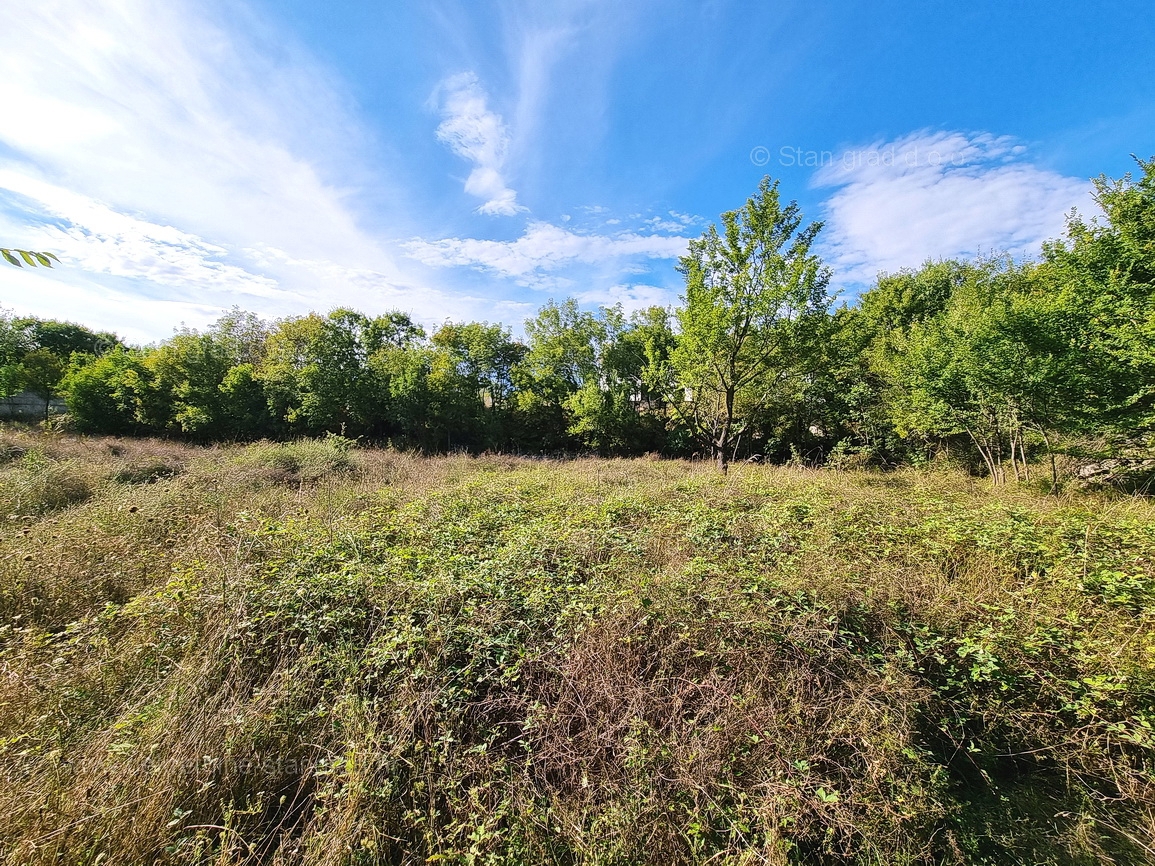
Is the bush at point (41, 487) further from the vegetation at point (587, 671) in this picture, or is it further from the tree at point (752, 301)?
the tree at point (752, 301)

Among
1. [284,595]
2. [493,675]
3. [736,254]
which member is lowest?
[493,675]

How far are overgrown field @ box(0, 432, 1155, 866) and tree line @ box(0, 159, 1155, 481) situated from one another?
240 inches

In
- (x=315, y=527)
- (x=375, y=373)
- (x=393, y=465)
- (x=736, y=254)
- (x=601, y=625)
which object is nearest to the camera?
(x=601, y=625)

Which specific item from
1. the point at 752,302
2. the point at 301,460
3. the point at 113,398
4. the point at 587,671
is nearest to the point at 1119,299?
the point at 752,302

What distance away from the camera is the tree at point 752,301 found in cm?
1043

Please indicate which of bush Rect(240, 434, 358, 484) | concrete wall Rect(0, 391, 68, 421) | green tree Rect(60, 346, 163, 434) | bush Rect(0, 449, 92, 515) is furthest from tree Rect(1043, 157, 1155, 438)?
concrete wall Rect(0, 391, 68, 421)

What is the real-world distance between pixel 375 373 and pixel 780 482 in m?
16.4

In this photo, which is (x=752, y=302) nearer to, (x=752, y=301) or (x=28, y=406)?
Result: (x=752, y=301)

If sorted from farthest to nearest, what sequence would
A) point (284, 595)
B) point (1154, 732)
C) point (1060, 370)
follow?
point (1060, 370) → point (284, 595) → point (1154, 732)

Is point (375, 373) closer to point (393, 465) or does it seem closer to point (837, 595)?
point (393, 465)

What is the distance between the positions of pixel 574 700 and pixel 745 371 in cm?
1106

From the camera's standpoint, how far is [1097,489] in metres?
8.85

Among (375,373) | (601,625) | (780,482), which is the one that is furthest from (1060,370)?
(375,373)

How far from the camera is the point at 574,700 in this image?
110 inches
